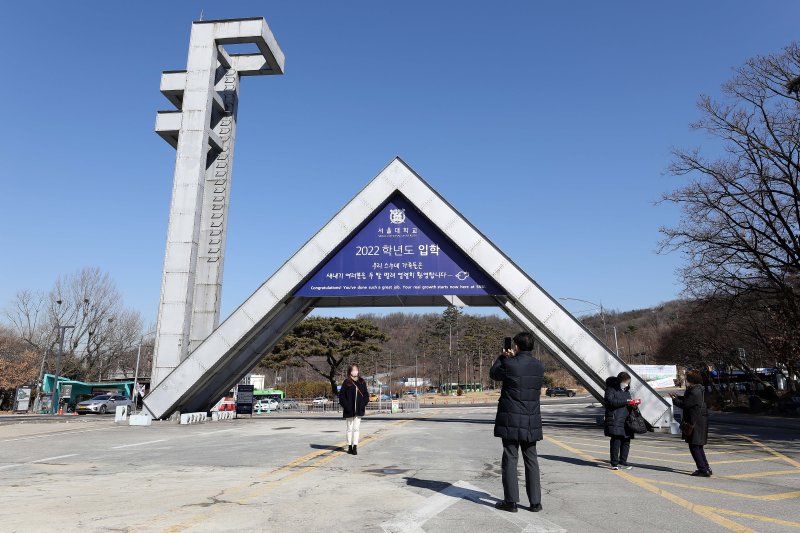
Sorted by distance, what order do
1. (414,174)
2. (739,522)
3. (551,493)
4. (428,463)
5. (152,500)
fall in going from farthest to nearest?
(414,174)
(428,463)
(551,493)
(152,500)
(739,522)

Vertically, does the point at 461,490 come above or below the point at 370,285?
below

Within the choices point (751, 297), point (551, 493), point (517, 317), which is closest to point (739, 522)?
point (551, 493)

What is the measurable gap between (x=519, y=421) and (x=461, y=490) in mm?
1520

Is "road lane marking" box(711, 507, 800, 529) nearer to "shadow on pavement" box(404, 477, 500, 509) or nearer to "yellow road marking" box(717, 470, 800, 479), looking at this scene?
"shadow on pavement" box(404, 477, 500, 509)

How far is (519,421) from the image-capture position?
5648 mm

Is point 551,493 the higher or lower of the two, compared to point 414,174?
lower

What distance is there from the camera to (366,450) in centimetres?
1070

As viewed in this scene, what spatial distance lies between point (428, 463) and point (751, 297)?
24878mm

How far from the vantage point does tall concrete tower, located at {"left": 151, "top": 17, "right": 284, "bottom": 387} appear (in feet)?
66.4

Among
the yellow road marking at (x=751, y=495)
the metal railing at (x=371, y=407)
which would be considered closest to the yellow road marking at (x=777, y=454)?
the yellow road marking at (x=751, y=495)

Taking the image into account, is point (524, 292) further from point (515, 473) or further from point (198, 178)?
point (198, 178)

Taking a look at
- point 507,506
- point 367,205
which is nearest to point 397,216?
point 367,205

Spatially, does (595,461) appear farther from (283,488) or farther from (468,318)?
(468,318)

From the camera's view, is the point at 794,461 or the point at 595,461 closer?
the point at 595,461
